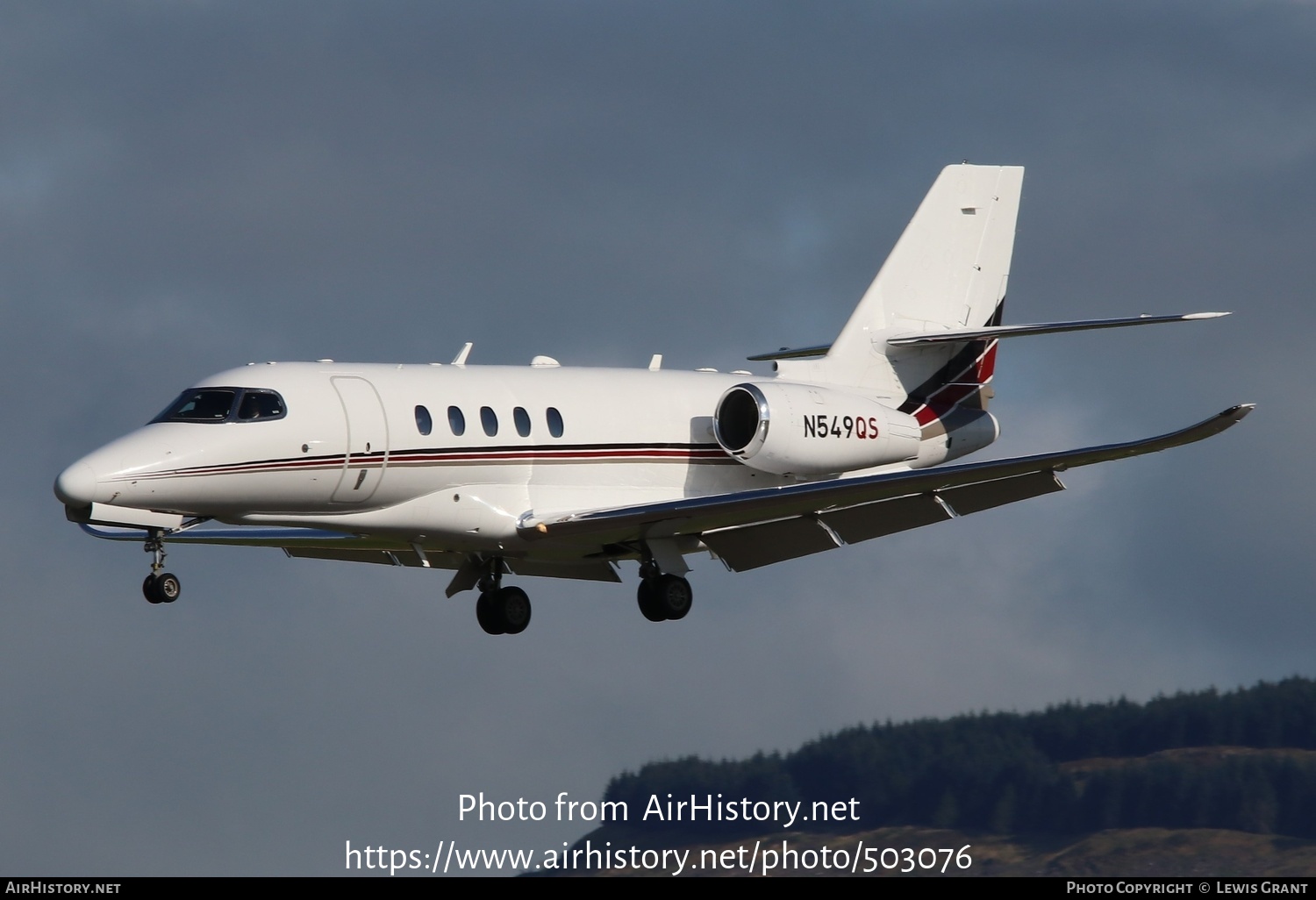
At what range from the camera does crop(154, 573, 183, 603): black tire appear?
790 inches

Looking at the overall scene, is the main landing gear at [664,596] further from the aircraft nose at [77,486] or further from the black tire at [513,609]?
the aircraft nose at [77,486]

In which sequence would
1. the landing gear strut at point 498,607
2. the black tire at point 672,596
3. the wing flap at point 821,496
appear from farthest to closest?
the landing gear strut at point 498,607, the black tire at point 672,596, the wing flap at point 821,496

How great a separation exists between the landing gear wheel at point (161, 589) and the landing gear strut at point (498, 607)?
599 cm

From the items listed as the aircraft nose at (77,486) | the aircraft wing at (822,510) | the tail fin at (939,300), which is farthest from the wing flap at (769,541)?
the aircraft nose at (77,486)

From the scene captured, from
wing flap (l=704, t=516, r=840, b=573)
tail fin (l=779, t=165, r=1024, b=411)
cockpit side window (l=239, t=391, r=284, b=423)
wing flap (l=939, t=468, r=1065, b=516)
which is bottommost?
wing flap (l=704, t=516, r=840, b=573)

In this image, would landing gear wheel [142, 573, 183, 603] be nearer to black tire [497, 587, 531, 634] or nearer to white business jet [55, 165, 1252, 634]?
white business jet [55, 165, 1252, 634]

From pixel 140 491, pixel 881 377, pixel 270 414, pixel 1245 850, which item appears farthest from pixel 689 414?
pixel 1245 850

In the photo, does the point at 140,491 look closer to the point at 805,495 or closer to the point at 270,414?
the point at 270,414

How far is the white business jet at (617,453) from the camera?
2148cm

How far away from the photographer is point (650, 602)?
24.5 meters

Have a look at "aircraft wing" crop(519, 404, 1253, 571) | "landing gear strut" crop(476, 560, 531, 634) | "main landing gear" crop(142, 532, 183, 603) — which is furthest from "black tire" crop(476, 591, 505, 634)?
"main landing gear" crop(142, 532, 183, 603)

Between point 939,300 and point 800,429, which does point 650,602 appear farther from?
point 939,300

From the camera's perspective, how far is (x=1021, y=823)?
26.5 metres

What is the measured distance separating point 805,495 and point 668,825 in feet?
23.1
